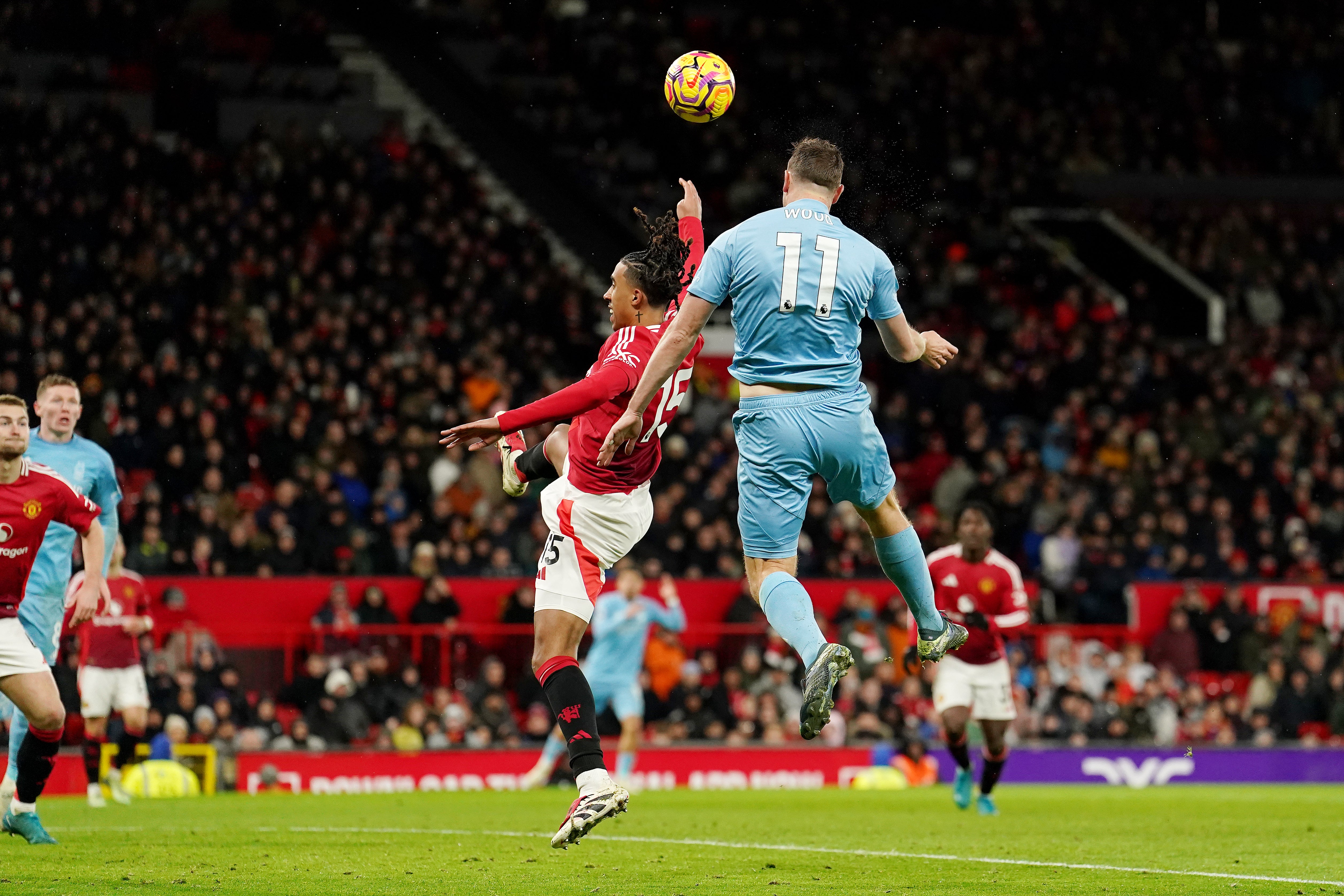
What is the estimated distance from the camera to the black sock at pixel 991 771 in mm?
15352

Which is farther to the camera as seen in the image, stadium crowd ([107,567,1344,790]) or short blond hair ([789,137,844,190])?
stadium crowd ([107,567,1344,790])

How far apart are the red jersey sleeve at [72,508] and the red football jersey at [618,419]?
337 centimetres

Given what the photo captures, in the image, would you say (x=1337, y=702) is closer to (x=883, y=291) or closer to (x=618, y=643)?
(x=618, y=643)

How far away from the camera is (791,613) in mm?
8328

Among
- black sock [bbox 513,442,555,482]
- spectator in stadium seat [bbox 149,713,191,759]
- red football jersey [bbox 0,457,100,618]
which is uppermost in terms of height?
black sock [bbox 513,442,555,482]

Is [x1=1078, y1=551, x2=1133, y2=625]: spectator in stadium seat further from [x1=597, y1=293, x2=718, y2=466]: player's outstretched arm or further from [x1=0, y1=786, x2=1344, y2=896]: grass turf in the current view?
[x1=597, y1=293, x2=718, y2=466]: player's outstretched arm

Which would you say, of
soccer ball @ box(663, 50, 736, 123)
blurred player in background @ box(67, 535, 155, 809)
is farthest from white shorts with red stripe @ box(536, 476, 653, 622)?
blurred player in background @ box(67, 535, 155, 809)

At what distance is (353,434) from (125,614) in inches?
231

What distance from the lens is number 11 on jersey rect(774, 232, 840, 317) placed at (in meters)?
8.23

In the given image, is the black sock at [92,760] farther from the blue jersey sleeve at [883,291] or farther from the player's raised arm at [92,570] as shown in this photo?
the blue jersey sleeve at [883,291]

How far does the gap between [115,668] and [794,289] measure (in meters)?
Answer: 10.9

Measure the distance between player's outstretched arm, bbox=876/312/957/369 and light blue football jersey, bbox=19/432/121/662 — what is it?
6.04 metres

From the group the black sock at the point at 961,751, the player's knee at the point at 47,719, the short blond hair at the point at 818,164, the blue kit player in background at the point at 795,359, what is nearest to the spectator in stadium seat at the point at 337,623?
the black sock at the point at 961,751

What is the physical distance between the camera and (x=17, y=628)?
10430 mm
